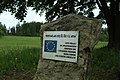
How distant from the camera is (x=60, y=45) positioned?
646cm

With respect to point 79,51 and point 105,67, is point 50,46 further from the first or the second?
point 105,67

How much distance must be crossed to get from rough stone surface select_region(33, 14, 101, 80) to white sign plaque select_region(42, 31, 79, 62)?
0.33ft

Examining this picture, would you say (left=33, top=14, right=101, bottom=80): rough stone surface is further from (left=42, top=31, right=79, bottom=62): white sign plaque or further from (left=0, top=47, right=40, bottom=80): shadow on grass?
(left=0, top=47, right=40, bottom=80): shadow on grass

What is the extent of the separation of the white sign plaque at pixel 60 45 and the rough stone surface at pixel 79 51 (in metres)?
0.10

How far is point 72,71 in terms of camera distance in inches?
254

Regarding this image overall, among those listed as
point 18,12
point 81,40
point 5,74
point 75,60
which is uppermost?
point 18,12

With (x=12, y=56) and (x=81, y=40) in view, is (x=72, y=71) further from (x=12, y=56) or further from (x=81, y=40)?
(x=12, y=56)

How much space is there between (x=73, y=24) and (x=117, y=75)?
3.72 m

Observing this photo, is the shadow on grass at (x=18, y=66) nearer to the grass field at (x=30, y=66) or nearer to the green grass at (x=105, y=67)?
the grass field at (x=30, y=66)

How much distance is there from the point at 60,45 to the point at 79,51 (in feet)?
1.41

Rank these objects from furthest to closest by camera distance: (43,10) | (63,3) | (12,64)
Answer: (43,10)
(63,3)
(12,64)

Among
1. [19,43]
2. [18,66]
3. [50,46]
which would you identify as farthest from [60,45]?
[19,43]

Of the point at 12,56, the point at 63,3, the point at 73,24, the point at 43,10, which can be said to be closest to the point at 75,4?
Result: the point at 63,3

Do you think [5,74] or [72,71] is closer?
[72,71]
